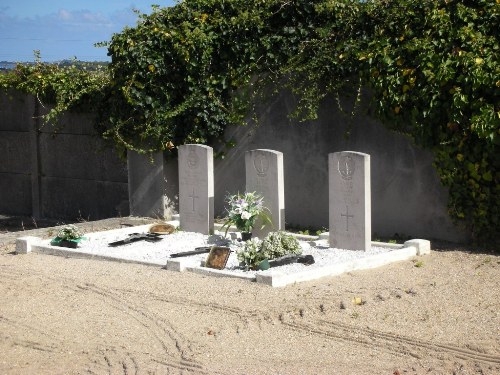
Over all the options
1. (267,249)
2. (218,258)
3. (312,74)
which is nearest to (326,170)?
(312,74)

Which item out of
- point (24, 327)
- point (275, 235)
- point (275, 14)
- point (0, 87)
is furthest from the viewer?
point (0, 87)

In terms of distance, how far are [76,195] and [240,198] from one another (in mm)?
Result: 4628

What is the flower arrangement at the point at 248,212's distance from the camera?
1066cm

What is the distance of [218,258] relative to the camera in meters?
9.46

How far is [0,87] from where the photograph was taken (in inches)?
597

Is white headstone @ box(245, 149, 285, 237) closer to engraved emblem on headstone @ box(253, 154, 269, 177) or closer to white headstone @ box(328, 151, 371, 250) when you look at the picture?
engraved emblem on headstone @ box(253, 154, 269, 177)

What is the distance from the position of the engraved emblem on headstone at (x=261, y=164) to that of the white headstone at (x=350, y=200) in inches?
37.2

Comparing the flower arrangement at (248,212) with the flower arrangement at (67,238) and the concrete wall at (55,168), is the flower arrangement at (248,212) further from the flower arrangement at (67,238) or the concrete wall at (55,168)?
the concrete wall at (55,168)

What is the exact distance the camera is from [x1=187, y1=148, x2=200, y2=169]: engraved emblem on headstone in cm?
1159

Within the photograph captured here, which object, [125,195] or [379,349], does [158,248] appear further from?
[379,349]

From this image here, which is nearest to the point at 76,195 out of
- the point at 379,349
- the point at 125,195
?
the point at 125,195

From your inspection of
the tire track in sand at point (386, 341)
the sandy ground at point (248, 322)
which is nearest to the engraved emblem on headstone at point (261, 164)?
the sandy ground at point (248, 322)

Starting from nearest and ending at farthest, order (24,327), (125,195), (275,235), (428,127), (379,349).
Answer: (379,349) → (24,327) → (275,235) → (428,127) → (125,195)

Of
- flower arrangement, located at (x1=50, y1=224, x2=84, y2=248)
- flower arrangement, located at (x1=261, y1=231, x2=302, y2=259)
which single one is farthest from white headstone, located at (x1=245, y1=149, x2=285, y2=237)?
flower arrangement, located at (x1=50, y1=224, x2=84, y2=248)
